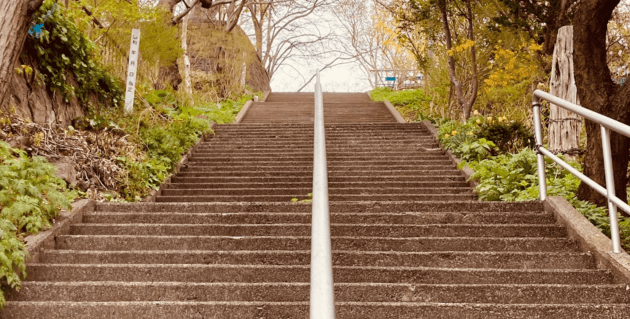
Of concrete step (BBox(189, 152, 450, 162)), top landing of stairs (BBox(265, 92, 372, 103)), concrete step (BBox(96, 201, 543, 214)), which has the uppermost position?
top landing of stairs (BBox(265, 92, 372, 103))

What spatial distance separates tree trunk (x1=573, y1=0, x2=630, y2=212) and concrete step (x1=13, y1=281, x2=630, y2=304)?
1678 millimetres

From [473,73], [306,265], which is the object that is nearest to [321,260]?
[306,265]

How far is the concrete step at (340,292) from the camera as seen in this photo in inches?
124

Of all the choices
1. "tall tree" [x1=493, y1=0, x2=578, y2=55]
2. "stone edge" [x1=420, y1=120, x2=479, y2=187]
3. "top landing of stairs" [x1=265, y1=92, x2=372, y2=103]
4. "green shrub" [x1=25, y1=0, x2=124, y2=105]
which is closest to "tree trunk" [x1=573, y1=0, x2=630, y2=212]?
"stone edge" [x1=420, y1=120, x2=479, y2=187]

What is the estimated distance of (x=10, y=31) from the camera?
489 centimetres

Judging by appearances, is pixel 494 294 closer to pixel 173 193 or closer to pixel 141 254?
pixel 141 254

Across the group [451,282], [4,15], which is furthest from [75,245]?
[451,282]

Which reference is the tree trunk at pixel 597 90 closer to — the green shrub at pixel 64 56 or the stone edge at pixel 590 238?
the stone edge at pixel 590 238

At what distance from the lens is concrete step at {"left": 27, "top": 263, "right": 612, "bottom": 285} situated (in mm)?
3412

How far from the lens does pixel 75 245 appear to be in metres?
4.09

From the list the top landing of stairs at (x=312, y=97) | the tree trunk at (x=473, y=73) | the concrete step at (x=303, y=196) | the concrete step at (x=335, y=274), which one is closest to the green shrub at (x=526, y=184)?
the concrete step at (x=303, y=196)

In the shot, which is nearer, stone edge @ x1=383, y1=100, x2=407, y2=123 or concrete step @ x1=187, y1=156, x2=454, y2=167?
concrete step @ x1=187, y1=156, x2=454, y2=167

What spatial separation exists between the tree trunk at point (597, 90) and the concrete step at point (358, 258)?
1.27 metres

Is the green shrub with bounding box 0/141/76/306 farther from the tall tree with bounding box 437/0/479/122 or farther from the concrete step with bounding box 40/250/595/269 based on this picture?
the tall tree with bounding box 437/0/479/122
